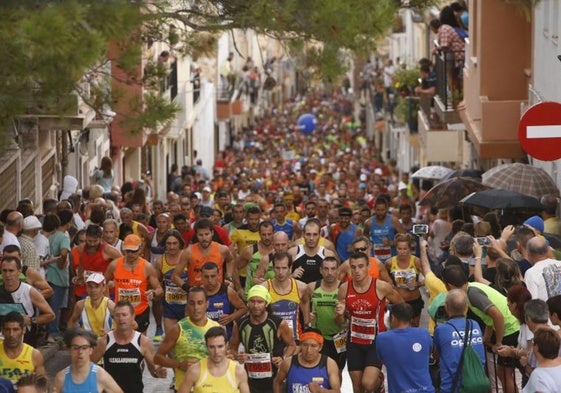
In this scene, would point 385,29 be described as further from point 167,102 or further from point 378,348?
point 378,348

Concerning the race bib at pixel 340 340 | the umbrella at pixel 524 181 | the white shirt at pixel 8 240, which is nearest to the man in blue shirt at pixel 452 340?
the race bib at pixel 340 340

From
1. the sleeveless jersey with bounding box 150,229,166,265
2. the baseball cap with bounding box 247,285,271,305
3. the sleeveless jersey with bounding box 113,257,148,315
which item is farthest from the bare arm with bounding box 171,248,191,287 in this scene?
the baseball cap with bounding box 247,285,271,305

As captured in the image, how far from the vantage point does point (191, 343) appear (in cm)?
1334

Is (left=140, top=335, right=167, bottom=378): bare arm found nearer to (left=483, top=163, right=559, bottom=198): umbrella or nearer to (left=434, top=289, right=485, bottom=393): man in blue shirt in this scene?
(left=434, top=289, right=485, bottom=393): man in blue shirt

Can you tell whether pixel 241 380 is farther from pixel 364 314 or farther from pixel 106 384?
pixel 364 314

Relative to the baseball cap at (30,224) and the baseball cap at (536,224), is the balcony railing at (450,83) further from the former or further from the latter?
the baseball cap at (30,224)

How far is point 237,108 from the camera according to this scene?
78.3 m

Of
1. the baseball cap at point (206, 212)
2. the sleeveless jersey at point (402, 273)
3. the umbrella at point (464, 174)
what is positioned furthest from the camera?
the umbrella at point (464, 174)

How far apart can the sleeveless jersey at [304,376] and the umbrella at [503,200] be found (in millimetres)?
8245

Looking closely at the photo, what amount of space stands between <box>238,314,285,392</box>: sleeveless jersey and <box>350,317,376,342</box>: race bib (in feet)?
3.71

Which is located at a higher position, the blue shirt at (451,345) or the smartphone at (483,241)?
the smartphone at (483,241)

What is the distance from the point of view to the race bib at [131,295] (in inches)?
645

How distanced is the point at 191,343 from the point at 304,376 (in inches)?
49.7

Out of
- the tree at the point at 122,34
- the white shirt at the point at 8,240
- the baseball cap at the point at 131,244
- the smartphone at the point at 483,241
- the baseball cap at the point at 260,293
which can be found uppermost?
the tree at the point at 122,34
